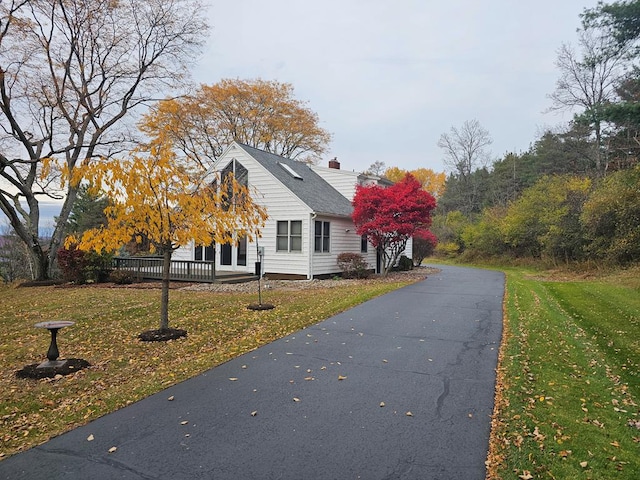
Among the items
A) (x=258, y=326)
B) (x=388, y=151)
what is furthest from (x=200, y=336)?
(x=388, y=151)

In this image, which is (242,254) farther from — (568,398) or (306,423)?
(568,398)

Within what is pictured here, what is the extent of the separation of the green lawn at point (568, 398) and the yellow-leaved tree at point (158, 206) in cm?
510

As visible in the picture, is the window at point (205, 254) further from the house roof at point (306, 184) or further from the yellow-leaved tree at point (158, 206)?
the yellow-leaved tree at point (158, 206)

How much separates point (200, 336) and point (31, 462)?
401 centimetres

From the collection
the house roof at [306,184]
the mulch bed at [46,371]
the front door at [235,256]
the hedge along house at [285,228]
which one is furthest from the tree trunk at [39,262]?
the mulch bed at [46,371]

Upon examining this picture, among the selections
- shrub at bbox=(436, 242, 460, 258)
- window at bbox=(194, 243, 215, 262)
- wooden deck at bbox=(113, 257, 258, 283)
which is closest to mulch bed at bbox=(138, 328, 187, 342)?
wooden deck at bbox=(113, 257, 258, 283)

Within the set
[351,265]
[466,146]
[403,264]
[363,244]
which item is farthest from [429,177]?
[351,265]

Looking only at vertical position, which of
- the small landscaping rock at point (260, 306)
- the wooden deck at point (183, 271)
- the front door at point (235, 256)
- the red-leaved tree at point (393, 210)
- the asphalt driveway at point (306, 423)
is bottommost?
the asphalt driveway at point (306, 423)

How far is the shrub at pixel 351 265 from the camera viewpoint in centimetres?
1728

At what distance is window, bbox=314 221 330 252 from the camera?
1642 cm

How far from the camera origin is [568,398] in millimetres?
4293

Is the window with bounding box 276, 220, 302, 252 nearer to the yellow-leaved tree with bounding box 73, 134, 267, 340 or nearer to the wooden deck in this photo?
the wooden deck

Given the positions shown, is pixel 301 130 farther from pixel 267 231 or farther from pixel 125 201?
pixel 125 201

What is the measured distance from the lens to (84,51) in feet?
60.4
